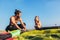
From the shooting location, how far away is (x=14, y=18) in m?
11.7

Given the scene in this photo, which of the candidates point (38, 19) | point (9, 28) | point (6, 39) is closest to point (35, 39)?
point (6, 39)

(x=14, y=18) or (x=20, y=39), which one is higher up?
(x=14, y=18)

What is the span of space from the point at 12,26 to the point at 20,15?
67 centimetres

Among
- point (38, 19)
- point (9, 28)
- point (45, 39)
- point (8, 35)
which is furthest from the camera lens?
point (38, 19)

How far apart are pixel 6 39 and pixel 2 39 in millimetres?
142

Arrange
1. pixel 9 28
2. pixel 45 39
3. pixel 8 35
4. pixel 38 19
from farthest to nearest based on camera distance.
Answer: pixel 38 19 < pixel 9 28 < pixel 8 35 < pixel 45 39

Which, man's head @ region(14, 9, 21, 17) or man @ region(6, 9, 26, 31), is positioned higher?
man's head @ region(14, 9, 21, 17)

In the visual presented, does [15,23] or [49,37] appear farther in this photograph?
[15,23]

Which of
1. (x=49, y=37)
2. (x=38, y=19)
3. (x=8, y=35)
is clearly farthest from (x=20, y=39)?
(x=38, y=19)

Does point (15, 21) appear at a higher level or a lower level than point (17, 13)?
lower

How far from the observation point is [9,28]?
11.0 meters

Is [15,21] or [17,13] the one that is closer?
[17,13]

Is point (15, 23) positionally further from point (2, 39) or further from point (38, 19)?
point (2, 39)

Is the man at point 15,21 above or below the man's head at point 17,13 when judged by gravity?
below
